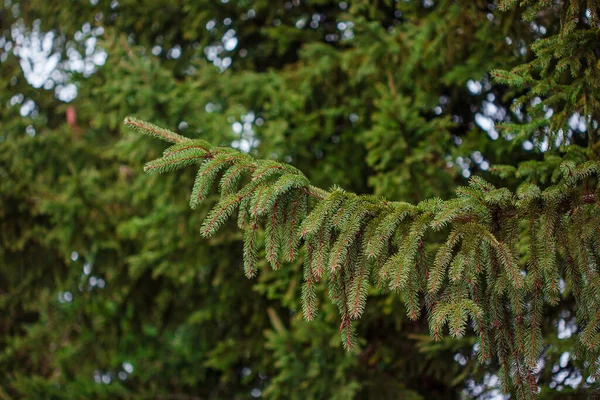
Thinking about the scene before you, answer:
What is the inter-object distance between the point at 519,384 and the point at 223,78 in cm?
331

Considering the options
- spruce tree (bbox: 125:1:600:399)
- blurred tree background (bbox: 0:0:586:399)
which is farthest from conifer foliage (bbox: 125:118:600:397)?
blurred tree background (bbox: 0:0:586:399)

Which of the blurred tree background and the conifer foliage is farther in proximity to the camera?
the blurred tree background

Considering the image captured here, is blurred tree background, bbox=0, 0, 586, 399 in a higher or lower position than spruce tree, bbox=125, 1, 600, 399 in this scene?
lower

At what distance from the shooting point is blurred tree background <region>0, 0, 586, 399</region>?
3.99 m

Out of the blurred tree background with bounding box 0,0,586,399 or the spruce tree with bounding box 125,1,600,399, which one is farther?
the blurred tree background with bounding box 0,0,586,399

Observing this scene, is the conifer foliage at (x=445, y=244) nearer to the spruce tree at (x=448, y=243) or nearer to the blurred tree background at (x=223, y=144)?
the spruce tree at (x=448, y=243)

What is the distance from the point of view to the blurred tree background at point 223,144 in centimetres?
399

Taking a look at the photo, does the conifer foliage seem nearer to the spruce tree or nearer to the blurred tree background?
the spruce tree

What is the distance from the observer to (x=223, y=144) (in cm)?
429

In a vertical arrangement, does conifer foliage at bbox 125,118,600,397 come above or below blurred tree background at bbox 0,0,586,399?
above

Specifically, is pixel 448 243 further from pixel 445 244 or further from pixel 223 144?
pixel 223 144

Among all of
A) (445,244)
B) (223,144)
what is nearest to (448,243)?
(445,244)

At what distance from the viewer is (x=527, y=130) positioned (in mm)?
2729

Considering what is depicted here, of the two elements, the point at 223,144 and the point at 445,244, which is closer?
the point at 445,244
